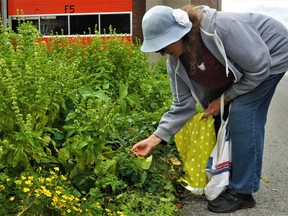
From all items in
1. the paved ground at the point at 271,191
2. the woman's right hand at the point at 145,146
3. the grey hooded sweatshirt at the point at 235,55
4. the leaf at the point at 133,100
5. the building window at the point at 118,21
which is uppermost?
the grey hooded sweatshirt at the point at 235,55

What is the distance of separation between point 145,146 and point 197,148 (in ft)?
1.24

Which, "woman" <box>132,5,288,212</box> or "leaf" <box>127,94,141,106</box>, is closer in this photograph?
"woman" <box>132,5,288,212</box>

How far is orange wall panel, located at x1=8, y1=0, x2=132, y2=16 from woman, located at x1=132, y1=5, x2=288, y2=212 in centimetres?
1642

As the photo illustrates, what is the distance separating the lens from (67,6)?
2067cm

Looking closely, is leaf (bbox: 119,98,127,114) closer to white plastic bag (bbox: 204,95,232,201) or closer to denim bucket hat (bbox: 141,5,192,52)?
white plastic bag (bbox: 204,95,232,201)

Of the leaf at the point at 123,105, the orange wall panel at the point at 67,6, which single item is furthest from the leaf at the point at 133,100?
the orange wall panel at the point at 67,6

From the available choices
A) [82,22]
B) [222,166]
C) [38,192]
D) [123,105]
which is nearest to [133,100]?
[123,105]

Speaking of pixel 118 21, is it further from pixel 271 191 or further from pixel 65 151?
pixel 65 151

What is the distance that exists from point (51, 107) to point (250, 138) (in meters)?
1.29

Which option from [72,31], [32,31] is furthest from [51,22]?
[32,31]

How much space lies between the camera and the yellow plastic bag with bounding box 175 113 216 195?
3742 mm

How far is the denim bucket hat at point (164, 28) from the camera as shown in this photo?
310cm

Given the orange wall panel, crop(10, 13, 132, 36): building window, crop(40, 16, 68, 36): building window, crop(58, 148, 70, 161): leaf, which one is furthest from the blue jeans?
crop(40, 16, 68, 36): building window

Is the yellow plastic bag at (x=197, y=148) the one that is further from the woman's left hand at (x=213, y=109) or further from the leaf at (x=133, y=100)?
the leaf at (x=133, y=100)
